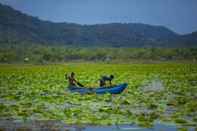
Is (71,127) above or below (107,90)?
below

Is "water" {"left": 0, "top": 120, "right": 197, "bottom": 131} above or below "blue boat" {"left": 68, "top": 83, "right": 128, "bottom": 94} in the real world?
below

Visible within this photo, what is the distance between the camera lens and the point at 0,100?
24719mm

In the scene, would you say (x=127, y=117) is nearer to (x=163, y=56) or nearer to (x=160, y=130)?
(x=160, y=130)

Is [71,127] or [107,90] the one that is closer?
[71,127]

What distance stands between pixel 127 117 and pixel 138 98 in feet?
24.8

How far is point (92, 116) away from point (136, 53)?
126 m

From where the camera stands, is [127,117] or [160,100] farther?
[160,100]

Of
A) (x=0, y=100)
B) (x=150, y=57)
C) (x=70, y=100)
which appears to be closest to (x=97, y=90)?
(x=70, y=100)

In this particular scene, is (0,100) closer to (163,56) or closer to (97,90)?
(97,90)

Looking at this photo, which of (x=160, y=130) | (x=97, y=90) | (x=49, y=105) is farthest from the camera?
(x=97, y=90)

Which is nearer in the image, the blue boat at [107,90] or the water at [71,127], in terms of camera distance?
the water at [71,127]

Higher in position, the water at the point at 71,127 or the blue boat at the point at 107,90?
the blue boat at the point at 107,90

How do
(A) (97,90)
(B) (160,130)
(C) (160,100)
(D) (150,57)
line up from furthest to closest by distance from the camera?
(D) (150,57) → (A) (97,90) → (C) (160,100) → (B) (160,130)

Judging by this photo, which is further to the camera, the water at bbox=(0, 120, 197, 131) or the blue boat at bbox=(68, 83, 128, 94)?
the blue boat at bbox=(68, 83, 128, 94)
